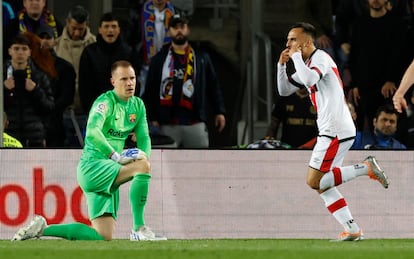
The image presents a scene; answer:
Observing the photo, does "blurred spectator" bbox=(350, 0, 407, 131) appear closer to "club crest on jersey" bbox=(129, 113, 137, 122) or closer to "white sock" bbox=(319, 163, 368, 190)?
"white sock" bbox=(319, 163, 368, 190)

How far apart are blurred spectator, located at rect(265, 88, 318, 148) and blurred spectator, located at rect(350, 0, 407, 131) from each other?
70 cm

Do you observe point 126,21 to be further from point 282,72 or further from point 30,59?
point 282,72

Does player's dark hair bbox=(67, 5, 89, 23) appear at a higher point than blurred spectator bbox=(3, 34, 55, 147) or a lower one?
higher

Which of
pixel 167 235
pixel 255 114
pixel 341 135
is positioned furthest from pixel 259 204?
pixel 255 114

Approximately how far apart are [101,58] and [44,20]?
0.90 meters

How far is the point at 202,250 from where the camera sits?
10352 mm

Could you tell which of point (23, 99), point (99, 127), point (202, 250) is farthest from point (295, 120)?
point (202, 250)

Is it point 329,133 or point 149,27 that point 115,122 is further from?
point 149,27

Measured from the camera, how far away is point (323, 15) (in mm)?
16375

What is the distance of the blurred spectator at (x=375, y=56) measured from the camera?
15.6 metres

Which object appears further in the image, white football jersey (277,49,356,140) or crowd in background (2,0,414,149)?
crowd in background (2,0,414,149)

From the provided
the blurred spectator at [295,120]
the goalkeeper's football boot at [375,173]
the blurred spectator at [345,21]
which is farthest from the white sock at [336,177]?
the blurred spectator at [345,21]

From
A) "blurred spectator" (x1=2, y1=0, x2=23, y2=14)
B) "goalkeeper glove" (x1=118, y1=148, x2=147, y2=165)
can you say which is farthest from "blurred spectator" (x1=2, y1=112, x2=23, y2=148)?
"goalkeeper glove" (x1=118, y1=148, x2=147, y2=165)

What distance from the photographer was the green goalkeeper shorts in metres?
11.8
